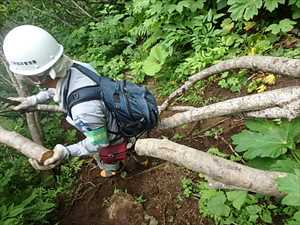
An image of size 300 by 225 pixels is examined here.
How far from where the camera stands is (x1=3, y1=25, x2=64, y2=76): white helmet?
301cm

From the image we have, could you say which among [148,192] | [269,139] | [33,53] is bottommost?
[148,192]

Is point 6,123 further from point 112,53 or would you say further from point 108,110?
point 108,110

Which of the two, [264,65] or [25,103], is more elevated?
[264,65]

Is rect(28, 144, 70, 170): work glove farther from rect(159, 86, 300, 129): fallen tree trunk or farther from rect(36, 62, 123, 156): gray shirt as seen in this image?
rect(159, 86, 300, 129): fallen tree trunk

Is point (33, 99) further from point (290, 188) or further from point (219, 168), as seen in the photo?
point (290, 188)

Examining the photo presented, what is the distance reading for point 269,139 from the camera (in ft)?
9.21

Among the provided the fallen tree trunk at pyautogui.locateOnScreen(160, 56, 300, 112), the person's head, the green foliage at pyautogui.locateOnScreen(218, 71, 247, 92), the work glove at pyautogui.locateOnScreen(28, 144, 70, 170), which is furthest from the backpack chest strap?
the green foliage at pyautogui.locateOnScreen(218, 71, 247, 92)

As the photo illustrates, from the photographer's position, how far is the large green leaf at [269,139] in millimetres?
2734

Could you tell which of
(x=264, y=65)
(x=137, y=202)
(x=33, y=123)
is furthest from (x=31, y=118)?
(x=264, y=65)

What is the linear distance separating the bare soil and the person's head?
58.6 inches

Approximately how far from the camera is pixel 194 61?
5.07m

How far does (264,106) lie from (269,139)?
0.30 metres

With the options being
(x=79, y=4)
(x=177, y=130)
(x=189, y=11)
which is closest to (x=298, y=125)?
(x=177, y=130)

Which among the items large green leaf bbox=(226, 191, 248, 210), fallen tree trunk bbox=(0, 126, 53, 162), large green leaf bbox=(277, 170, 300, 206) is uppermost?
large green leaf bbox=(277, 170, 300, 206)
